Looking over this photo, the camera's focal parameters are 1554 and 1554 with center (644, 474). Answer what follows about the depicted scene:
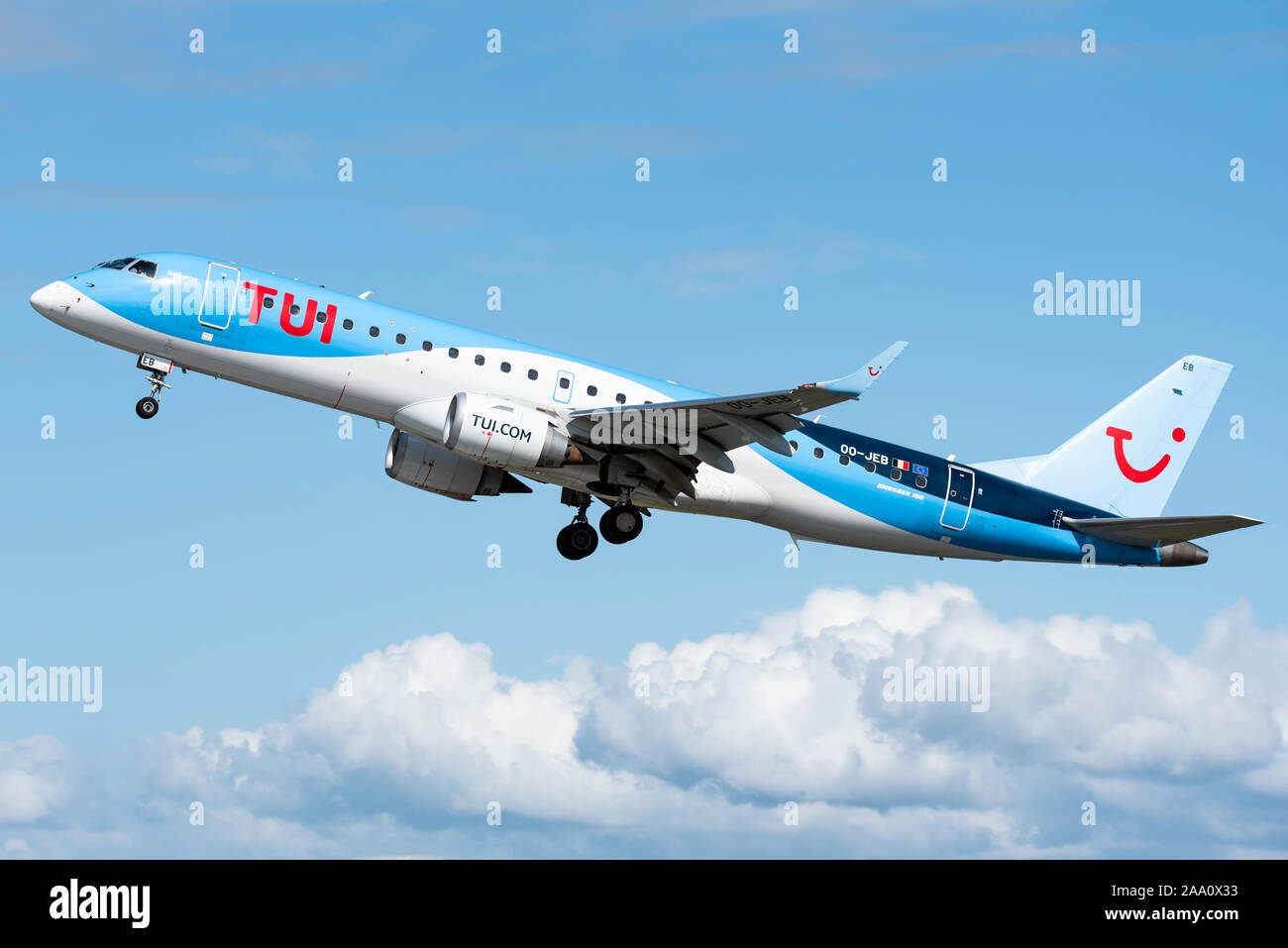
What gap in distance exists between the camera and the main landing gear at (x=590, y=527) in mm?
42188

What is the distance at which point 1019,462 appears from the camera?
47.0m

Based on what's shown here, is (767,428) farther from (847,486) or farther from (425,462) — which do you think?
(425,462)

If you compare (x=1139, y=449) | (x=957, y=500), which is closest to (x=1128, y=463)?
(x=1139, y=449)

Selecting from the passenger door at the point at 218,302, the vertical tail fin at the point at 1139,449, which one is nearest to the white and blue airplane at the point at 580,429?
the passenger door at the point at 218,302

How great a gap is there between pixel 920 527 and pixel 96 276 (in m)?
23.1

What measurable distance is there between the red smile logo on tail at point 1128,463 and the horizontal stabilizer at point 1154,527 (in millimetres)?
1608

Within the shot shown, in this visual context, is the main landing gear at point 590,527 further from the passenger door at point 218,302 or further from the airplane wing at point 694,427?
the passenger door at point 218,302

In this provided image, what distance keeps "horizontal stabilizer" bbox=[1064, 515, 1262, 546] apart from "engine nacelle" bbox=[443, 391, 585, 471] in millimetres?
16236

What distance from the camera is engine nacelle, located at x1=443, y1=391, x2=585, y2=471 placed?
126ft

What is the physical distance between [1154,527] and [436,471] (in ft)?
66.4

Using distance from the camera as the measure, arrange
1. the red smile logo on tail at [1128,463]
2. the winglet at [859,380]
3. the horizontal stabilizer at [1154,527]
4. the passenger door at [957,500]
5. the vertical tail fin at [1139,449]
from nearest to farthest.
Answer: the winglet at [859,380]
the horizontal stabilizer at [1154,527]
the passenger door at [957,500]
the vertical tail fin at [1139,449]
the red smile logo on tail at [1128,463]

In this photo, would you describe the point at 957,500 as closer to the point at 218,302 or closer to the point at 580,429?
the point at 580,429

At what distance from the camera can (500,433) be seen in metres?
38.6
